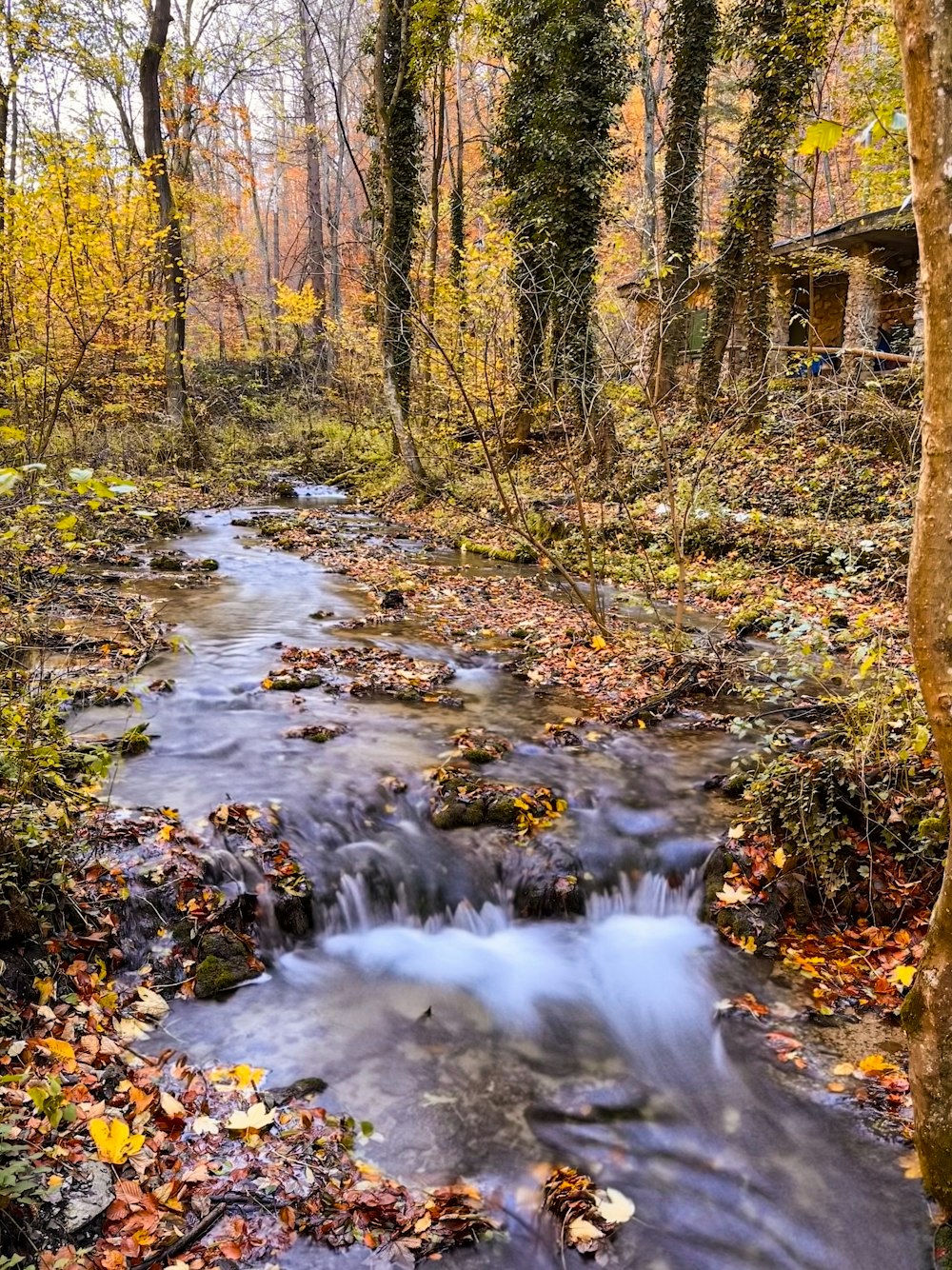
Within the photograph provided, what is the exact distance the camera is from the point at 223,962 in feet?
14.1

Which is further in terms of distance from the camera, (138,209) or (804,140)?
(138,209)

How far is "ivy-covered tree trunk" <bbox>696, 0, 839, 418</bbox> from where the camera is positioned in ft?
43.2

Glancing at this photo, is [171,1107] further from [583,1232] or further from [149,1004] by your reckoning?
[583,1232]

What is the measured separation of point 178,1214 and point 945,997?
2.75 metres

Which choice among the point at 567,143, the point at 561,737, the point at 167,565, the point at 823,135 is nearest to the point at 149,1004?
the point at 561,737

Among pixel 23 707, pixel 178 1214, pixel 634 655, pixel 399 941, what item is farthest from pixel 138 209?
pixel 178 1214

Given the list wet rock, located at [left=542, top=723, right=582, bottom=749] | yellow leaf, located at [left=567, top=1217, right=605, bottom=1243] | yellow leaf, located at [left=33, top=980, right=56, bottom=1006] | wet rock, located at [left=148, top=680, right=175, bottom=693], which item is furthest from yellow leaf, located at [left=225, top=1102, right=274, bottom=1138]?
wet rock, located at [left=148, top=680, right=175, bottom=693]

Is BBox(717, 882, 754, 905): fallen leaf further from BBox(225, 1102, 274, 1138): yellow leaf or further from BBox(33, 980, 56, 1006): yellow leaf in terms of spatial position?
BBox(33, 980, 56, 1006): yellow leaf

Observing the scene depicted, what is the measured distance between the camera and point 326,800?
5.86 metres

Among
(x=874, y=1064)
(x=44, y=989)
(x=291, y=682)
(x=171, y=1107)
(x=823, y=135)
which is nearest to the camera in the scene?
(x=823, y=135)

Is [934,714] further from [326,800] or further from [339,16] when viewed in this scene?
[339,16]

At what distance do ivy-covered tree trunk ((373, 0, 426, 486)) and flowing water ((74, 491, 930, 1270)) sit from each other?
10922 mm

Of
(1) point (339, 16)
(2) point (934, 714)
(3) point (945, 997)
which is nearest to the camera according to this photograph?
(2) point (934, 714)

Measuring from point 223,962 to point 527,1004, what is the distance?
5.83 ft
